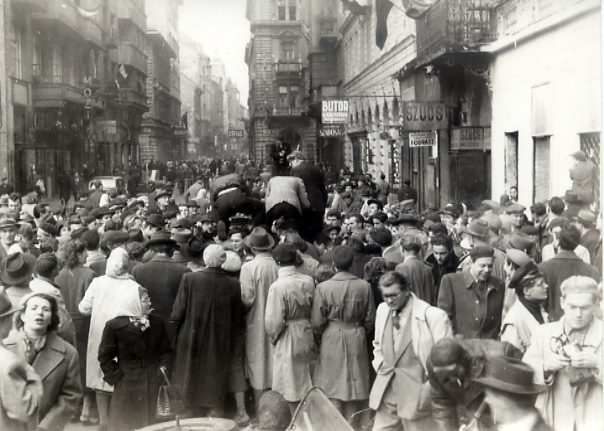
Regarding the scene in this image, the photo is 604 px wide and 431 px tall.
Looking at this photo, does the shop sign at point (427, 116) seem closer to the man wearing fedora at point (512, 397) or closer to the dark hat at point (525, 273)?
the dark hat at point (525, 273)

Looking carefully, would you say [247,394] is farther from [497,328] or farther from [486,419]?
[486,419]

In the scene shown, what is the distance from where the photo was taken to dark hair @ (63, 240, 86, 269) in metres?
7.05

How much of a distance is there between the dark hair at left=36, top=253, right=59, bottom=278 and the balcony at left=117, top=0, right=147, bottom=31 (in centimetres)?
1538

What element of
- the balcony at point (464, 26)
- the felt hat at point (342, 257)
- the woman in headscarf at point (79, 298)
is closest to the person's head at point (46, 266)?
the woman in headscarf at point (79, 298)

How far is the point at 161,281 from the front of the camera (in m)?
6.90

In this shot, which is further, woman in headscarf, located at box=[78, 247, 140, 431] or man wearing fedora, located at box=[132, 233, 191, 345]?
man wearing fedora, located at box=[132, 233, 191, 345]

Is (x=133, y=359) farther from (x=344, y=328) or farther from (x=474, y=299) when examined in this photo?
(x=474, y=299)

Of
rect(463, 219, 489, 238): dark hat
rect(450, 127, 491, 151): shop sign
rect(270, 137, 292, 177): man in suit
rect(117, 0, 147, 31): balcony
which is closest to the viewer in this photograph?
rect(463, 219, 489, 238): dark hat

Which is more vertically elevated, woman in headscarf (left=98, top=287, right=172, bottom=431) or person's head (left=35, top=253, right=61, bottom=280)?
person's head (left=35, top=253, right=61, bottom=280)

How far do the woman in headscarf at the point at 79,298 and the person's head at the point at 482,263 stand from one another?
11.9 feet

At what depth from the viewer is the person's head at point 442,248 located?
716cm

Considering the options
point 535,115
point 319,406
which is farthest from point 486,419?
point 535,115

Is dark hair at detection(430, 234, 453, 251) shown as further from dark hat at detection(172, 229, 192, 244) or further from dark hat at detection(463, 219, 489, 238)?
dark hat at detection(172, 229, 192, 244)

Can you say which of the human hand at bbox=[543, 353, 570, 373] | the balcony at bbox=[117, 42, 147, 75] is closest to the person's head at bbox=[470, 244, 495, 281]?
the human hand at bbox=[543, 353, 570, 373]
